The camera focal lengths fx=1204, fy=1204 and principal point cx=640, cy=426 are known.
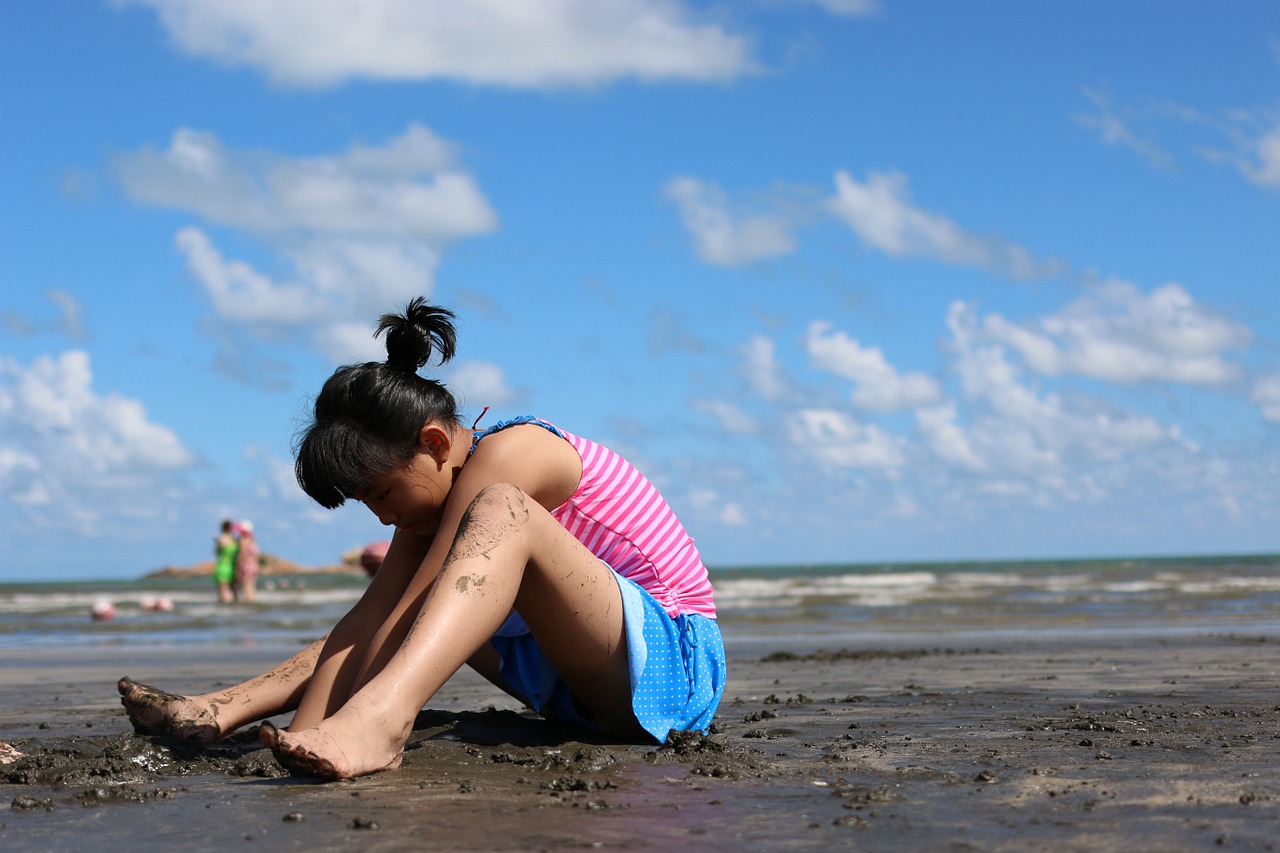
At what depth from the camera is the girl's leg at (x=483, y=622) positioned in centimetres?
251

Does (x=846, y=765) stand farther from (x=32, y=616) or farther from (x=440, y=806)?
(x=32, y=616)

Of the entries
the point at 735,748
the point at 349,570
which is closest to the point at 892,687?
the point at 735,748

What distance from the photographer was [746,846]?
1.97 meters

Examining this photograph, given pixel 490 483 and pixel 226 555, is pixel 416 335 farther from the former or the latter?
pixel 226 555

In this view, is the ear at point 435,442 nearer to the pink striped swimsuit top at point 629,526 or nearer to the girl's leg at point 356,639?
the pink striped swimsuit top at point 629,526

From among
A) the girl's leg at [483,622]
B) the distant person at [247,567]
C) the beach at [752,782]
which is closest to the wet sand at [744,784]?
the beach at [752,782]

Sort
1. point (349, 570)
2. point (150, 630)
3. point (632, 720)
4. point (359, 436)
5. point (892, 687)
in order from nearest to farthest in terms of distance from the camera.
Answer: point (359, 436)
point (632, 720)
point (892, 687)
point (150, 630)
point (349, 570)

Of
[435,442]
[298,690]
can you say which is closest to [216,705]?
[298,690]

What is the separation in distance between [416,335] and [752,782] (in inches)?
51.8

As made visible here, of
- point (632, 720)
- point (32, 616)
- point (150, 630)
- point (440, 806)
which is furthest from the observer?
point (32, 616)

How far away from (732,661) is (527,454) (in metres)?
4.91

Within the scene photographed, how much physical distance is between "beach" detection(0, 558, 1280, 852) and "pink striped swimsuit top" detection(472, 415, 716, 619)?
0.41 metres

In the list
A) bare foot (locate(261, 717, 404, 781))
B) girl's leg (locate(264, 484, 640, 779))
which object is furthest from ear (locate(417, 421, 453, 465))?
bare foot (locate(261, 717, 404, 781))

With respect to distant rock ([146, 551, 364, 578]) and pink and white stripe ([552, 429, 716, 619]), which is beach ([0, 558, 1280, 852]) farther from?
distant rock ([146, 551, 364, 578])
